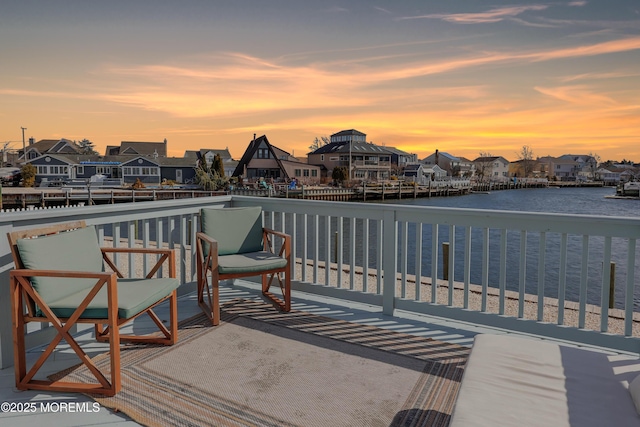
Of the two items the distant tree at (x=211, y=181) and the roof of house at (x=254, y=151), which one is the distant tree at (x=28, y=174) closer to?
the distant tree at (x=211, y=181)

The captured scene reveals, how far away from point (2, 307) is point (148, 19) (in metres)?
10.7

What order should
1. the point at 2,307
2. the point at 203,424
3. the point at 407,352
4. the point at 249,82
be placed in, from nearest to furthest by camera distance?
the point at 203,424 < the point at 2,307 < the point at 407,352 < the point at 249,82

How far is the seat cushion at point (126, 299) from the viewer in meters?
2.36

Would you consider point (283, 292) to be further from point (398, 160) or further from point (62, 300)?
point (398, 160)

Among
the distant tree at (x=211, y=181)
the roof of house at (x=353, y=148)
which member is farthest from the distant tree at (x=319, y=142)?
the distant tree at (x=211, y=181)

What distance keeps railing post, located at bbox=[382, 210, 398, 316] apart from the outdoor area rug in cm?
37

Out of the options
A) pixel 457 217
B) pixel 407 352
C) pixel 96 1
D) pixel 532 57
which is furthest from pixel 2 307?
pixel 532 57

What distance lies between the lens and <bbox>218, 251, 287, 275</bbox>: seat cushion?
343cm

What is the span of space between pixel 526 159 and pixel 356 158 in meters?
52.3

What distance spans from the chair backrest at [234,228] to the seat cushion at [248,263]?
0.13m

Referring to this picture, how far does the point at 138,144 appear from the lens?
4828cm

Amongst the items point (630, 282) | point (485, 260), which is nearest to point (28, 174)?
point (485, 260)

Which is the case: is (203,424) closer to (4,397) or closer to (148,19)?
(4,397)

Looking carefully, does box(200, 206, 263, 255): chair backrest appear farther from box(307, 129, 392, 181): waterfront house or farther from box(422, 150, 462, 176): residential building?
box(422, 150, 462, 176): residential building
